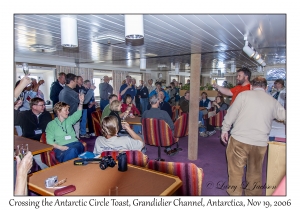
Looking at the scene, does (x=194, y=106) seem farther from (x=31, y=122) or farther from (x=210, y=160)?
(x=31, y=122)

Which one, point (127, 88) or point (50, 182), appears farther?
point (127, 88)

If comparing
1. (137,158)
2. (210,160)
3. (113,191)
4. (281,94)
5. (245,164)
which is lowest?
(210,160)

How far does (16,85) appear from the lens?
1.84 m

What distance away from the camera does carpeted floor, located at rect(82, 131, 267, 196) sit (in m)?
2.92

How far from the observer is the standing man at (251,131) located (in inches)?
85.1

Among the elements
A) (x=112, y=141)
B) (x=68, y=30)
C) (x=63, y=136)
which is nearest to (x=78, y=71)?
(x=63, y=136)

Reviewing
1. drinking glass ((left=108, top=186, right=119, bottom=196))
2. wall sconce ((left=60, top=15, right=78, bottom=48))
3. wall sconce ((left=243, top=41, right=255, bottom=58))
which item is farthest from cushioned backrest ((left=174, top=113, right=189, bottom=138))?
drinking glass ((left=108, top=186, right=119, bottom=196))

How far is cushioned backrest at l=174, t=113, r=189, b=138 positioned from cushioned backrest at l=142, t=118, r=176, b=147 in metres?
0.31

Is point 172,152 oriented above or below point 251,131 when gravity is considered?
below

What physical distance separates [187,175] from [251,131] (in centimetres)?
102

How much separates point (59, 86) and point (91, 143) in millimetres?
1532

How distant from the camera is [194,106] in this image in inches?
154
